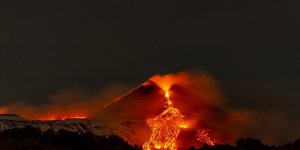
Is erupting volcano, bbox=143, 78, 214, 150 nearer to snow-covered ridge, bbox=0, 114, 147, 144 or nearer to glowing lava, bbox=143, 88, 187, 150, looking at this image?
glowing lava, bbox=143, 88, 187, 150

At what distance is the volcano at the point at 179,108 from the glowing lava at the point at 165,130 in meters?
1.20

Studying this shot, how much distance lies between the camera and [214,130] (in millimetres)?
80312

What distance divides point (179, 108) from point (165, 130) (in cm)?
2067

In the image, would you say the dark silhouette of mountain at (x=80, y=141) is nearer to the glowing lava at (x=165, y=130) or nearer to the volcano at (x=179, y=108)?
the glowing lava at (x=165, y=130)

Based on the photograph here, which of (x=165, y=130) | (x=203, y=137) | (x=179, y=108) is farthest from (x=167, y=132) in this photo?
(x=179, y=108)

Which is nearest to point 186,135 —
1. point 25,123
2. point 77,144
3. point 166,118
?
point 166,118

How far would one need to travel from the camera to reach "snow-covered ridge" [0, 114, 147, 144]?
61.8 m

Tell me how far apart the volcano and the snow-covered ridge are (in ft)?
7.10

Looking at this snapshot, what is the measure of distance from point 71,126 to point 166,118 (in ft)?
48.0

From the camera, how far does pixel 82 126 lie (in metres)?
65.8

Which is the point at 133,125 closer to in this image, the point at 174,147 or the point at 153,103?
the point at 174,147

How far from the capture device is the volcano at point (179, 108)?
3142 inches

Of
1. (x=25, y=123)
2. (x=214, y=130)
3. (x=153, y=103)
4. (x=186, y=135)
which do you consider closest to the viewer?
(x=25, y=123)

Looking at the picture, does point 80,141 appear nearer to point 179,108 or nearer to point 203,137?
point 203,137
